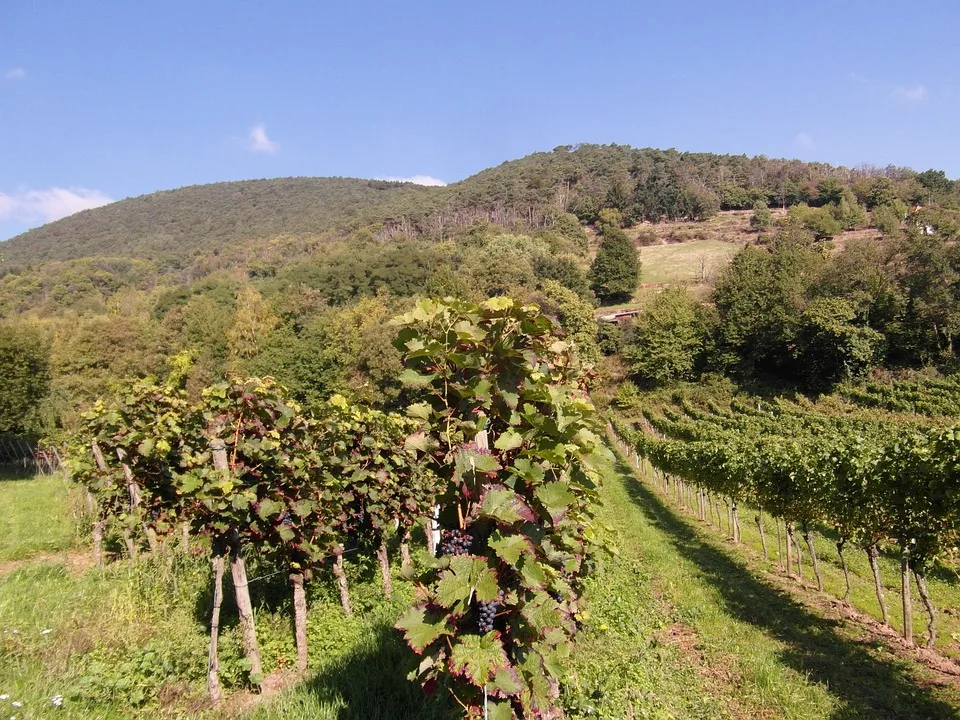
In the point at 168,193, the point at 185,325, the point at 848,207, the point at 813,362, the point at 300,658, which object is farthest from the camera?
the point at 168,193

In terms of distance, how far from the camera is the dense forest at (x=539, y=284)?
3759cm

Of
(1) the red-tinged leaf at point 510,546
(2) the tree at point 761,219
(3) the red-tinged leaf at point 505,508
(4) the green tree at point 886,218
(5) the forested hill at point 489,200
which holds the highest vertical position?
(5) the forested hill at point 489,200

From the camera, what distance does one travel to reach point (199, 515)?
5.04m

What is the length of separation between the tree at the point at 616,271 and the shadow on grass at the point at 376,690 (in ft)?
209

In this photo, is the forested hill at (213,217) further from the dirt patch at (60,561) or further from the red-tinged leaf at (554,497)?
the red-tinged leaf at (554,497)

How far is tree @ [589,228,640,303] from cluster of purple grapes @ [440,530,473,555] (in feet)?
214

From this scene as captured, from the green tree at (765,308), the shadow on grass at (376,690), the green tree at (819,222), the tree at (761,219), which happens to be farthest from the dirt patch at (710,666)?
the tree at (761,219)

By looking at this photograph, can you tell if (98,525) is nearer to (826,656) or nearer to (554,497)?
(554,497)

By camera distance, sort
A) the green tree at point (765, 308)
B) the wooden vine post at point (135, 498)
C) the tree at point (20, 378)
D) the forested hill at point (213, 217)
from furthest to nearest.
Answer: the forested hill at point (213, 217) < the green tree at point (765, 308) < the tree at point (20, 378) < the wooden vine post at point (135, 498)

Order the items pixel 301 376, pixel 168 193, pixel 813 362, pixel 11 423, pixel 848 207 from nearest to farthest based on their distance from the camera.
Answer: pixel 11 423
pixel 813 362
pixel 301 376
pixel 848 207
pixel 168 193

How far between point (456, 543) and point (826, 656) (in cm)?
570

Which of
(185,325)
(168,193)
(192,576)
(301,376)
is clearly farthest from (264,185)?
(192,576)

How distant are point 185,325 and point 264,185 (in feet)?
457

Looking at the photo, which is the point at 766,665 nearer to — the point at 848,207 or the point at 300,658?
the point at 300,658
